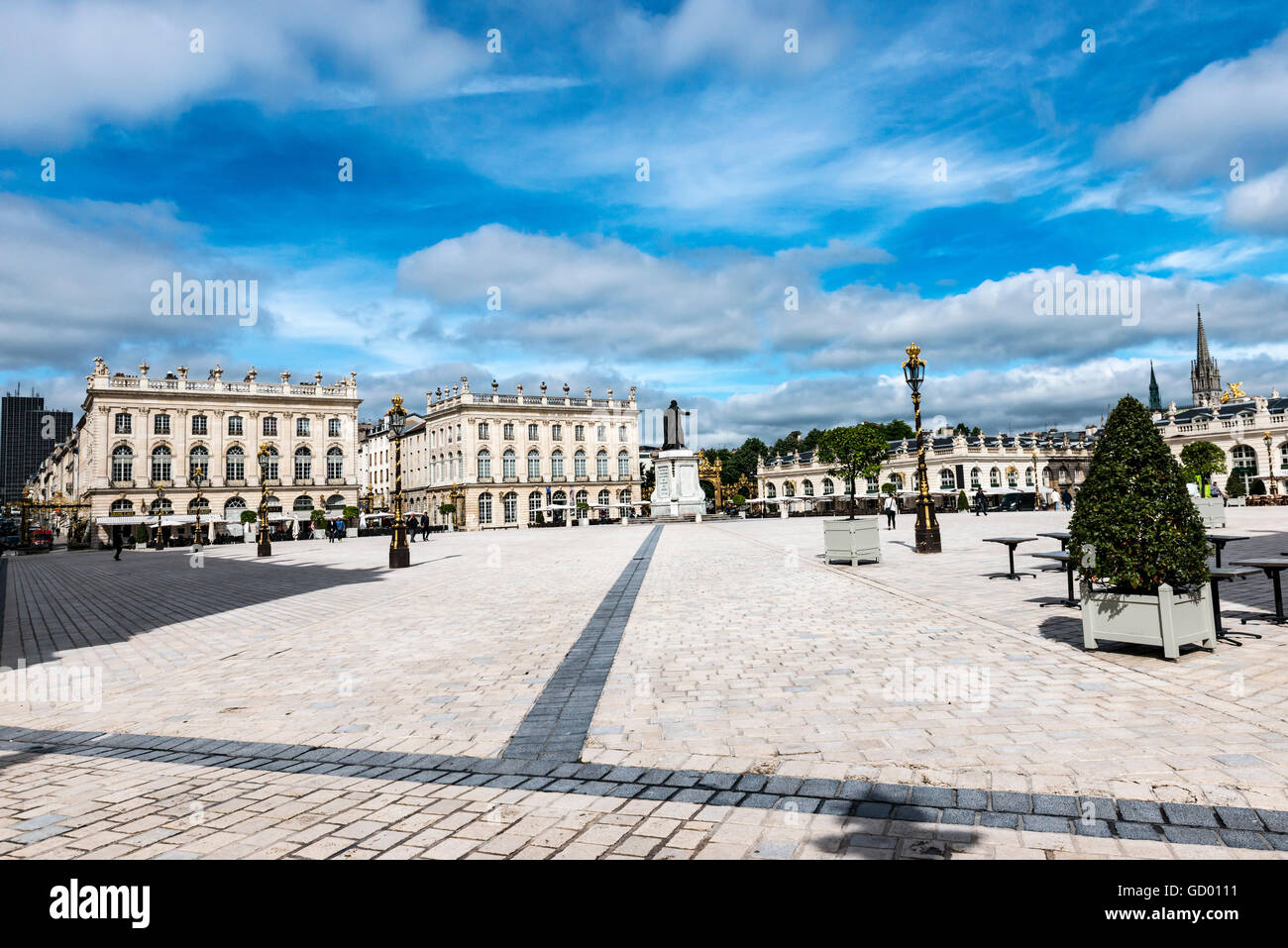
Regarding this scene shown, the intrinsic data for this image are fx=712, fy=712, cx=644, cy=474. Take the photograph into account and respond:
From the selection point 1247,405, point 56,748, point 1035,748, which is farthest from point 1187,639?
point 1247,405

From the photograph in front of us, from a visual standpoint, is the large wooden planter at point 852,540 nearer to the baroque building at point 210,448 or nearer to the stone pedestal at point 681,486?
the stone pedestal at point 681,486

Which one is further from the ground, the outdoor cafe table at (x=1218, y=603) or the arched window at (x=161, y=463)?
the arched window at (x=161, y=463)

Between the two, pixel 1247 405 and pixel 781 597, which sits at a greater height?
pixel 1247 405

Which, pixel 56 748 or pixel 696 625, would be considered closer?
pixel 56 748

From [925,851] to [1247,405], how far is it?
97551mm

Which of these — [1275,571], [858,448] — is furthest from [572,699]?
[858,448]

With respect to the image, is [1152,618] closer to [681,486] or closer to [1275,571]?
[1275,571]

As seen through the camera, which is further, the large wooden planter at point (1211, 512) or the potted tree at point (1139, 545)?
the large wooden planter at point (1211, 512)

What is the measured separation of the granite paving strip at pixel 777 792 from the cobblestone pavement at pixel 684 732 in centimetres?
2

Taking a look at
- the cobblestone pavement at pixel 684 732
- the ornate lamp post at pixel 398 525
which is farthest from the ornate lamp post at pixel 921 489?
the ornate lamp post at pixel 398 525

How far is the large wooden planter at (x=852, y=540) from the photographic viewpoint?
15.4 metres

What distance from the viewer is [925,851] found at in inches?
117
